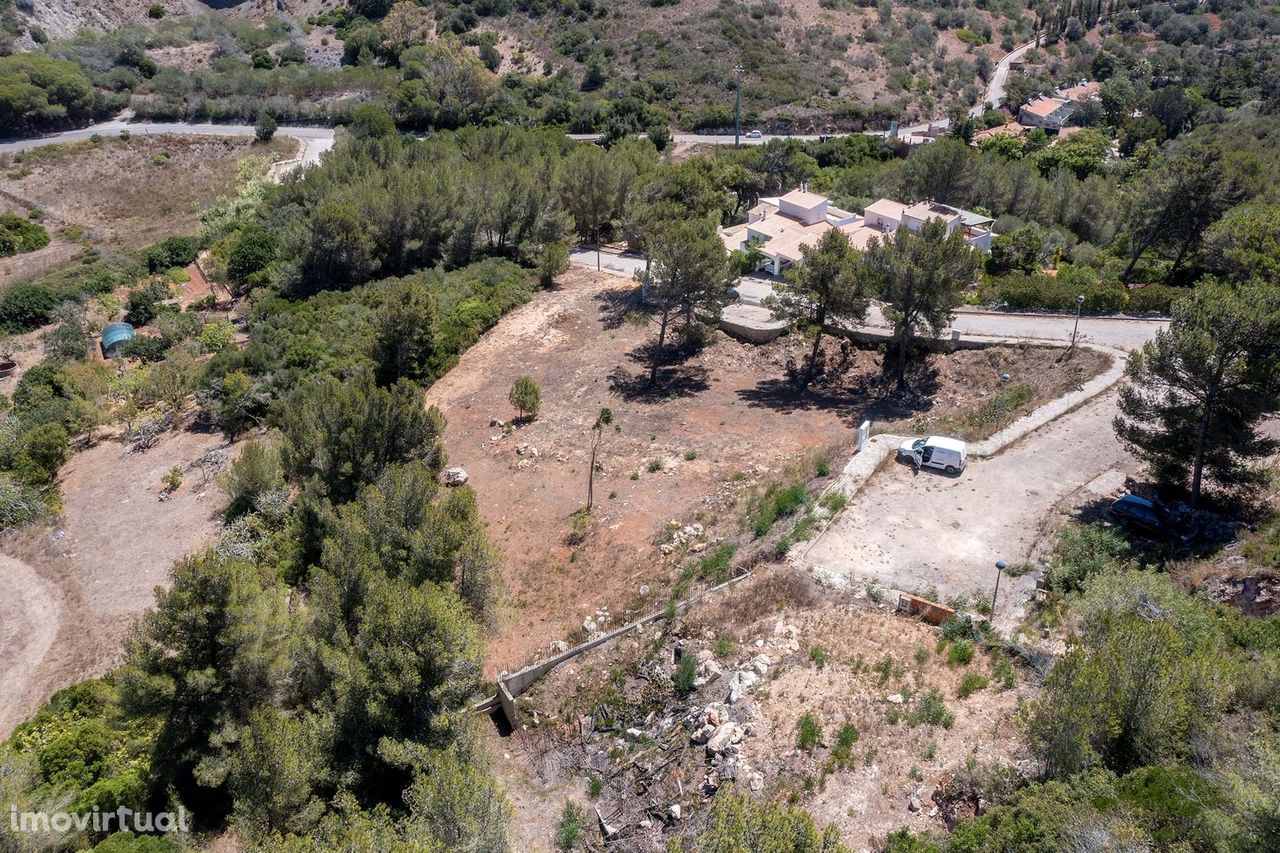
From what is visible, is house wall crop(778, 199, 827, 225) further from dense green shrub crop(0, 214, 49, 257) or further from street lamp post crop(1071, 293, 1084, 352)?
dense green shrub crop(0, 214, 49, 257)

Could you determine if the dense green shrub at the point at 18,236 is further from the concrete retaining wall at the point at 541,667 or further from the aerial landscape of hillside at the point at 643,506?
the concrete retaining wall at the point at 541,667

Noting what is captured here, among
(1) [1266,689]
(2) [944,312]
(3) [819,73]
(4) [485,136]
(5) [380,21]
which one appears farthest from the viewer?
(5) [380,21]

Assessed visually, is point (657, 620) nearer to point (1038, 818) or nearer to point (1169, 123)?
point (1038, 818)

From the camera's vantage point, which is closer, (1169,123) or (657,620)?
(657,620)

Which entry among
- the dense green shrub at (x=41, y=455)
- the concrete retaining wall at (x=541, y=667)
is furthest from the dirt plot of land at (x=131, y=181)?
the concrete retaining wall at (x=541, y=667)

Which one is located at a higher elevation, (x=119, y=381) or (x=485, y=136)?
(x=485, y=136)

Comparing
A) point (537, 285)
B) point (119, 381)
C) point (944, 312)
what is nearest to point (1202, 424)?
point (944, 312)

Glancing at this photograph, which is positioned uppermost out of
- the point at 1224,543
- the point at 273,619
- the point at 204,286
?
the point at 1224,543
